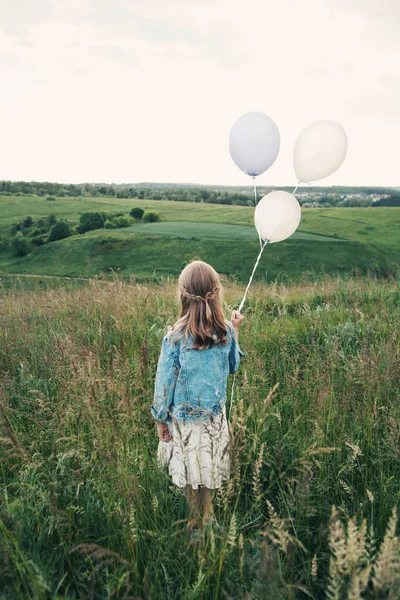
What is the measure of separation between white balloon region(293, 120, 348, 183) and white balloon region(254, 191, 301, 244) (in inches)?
21.3

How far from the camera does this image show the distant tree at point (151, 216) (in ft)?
173

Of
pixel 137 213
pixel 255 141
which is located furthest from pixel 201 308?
pixel 137 213

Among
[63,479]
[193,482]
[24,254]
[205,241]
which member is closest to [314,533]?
[193,482]

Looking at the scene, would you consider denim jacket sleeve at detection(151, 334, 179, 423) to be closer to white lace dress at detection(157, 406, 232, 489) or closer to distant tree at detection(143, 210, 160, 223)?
white lace dress at detection(157, 406, 232, 489)

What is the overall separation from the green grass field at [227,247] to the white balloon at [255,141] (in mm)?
18318

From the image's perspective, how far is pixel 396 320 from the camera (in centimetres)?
480

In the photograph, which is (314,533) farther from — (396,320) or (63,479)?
(396,320)

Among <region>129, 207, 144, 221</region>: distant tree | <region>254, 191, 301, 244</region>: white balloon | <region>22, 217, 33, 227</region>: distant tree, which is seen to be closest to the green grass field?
<region>22, 217, 33, 227</region>: distant tree

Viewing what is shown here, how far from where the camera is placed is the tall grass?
1.51 metres

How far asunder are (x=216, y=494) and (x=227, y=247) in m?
29.9

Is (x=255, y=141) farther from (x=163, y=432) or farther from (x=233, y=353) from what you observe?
(x=163, y=432)

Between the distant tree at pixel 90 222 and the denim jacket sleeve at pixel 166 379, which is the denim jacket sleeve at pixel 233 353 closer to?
the denim jacket sleeve at pixel 166 379

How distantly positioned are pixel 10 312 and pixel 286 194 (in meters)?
4.21

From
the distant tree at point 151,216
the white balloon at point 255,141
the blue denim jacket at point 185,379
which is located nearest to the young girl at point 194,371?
the blue denim jacket at point 185,379
